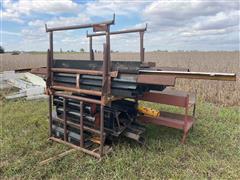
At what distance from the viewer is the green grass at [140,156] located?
272cm

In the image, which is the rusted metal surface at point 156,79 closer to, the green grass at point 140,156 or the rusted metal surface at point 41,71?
the green grass at point 140,156

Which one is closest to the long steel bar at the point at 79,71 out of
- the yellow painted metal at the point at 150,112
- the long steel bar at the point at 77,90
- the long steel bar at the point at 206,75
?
the long steel bar at the point at 77,90

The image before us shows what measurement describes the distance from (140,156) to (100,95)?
103 centimetres

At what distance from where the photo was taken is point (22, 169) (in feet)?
9.29

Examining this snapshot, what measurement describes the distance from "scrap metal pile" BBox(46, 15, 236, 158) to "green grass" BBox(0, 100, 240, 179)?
21 centimetres

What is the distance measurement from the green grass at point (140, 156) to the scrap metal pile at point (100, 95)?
8.4 inches

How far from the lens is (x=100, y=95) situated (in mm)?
2998

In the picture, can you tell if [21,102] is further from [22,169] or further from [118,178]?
[118,178]

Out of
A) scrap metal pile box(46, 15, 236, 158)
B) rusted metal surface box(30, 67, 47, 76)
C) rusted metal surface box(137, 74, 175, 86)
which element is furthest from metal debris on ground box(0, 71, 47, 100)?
rusted metal surface box(137, 74, 175, 86)

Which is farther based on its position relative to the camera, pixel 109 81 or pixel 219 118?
pixel 219 118

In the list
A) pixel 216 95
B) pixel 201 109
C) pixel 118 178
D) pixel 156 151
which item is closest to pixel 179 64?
pixel 216 95

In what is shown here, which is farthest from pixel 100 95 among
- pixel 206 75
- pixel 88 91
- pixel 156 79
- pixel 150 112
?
pixel 206 75

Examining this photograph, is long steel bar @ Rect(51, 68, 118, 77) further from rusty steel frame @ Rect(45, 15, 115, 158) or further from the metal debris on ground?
the metal debris on ground

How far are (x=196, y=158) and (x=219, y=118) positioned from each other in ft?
6.80
